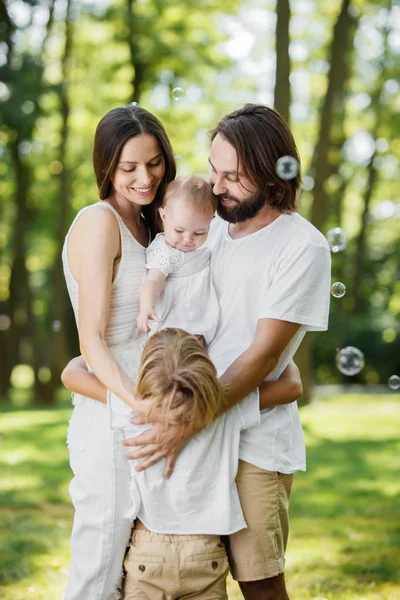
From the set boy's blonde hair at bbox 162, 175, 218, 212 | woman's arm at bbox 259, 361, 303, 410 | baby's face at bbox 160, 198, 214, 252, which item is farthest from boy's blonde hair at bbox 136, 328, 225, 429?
boy's blonde hair at bbox 162, 175, 218, 212

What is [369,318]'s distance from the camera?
21000 mm

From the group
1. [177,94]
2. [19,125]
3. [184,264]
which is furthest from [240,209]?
[19,125]

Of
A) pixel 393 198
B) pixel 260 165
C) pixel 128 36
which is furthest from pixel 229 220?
pixel 393 198

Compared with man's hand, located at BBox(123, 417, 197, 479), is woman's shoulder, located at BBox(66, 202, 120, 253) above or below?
above

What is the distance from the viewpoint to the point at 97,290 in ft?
9.82

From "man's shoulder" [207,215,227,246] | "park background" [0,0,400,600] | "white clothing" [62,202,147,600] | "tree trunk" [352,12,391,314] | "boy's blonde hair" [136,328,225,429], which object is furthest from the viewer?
"tree trunk" [352,12,391,314]

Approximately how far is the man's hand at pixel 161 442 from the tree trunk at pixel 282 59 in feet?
23.2

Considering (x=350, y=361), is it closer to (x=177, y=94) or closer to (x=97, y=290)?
(x=177, y=94)

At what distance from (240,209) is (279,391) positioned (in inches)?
27.4

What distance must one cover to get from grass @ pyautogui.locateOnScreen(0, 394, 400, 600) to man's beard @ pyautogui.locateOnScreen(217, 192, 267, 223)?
261cm

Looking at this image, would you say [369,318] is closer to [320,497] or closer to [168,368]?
[320,497]

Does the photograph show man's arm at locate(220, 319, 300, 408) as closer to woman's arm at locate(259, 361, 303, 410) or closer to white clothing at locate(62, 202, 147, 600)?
woman's arm at locate(259, 361, 303, 410)

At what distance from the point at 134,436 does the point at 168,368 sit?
355 millimetres

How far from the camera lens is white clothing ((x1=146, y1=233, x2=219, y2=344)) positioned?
3041 millimetres
